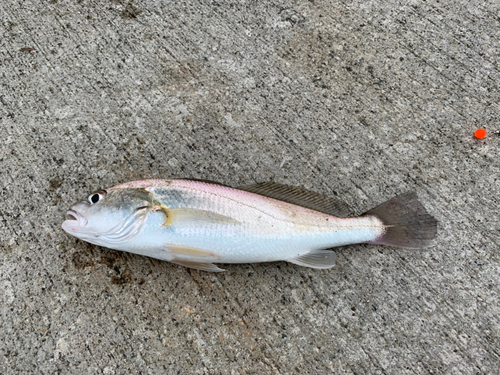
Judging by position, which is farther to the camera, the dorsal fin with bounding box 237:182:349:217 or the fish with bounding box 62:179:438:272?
the dorsal fin with bounding box 237:182:349:217

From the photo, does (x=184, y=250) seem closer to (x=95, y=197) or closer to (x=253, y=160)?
(x=95, y=197)

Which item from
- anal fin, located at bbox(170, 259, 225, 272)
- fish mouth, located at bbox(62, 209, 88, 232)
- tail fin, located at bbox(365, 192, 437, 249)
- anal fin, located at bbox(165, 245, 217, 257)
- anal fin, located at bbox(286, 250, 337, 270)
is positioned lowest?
fish mouth, located at bbox(62, 209, 88, 232)

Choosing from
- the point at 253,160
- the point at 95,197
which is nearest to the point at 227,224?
the point at 253,160

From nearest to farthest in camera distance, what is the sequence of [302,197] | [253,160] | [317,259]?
[317,259] < [302,197] < [253,160]

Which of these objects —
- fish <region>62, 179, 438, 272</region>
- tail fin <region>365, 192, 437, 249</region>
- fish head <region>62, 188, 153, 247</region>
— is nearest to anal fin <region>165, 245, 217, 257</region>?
fish <region>62, 179, 438, 272</region>

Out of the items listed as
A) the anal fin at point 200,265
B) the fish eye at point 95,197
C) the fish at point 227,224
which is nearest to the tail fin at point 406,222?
the fish at point 227,224

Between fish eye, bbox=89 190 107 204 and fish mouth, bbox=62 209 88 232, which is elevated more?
fish eye, bbox=89 190 107 204

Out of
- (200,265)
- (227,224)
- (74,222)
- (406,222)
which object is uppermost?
(406,222)

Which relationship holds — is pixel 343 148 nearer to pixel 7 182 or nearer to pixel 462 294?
pixel 462 294

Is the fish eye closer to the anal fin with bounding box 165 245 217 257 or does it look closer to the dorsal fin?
the anal fin with bounding box 165 245 217 257
